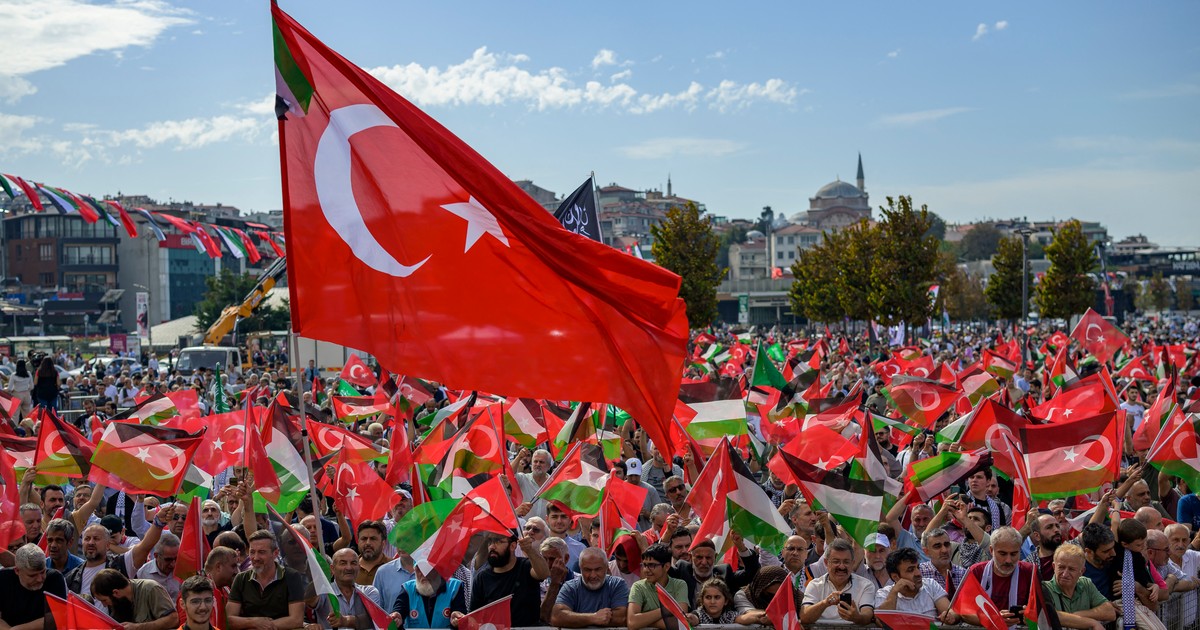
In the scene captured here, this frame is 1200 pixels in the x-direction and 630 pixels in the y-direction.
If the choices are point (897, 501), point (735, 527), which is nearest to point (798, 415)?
point (897, 501)

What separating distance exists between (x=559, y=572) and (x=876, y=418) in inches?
314

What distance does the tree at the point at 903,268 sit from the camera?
1861 inches

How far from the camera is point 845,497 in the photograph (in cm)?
901

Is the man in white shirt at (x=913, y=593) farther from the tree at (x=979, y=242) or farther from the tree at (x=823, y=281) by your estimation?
the tree at (x=979, y=242)

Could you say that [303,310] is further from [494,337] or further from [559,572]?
[559,572]

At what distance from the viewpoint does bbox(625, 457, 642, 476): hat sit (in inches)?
508

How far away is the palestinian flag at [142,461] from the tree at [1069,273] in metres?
46.5

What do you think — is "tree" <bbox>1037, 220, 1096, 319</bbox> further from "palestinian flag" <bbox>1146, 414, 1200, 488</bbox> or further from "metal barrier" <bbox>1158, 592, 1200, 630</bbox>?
"metal barrier" <bbox>1158, 592, 1200, 630</bbox>

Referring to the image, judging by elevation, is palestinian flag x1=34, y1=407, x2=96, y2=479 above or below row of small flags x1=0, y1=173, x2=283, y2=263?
below

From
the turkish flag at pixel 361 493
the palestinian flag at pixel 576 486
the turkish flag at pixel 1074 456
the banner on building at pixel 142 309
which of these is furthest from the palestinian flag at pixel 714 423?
the banner on building at pixel 142 309

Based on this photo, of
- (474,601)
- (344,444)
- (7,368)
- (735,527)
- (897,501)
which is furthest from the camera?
(7,368)

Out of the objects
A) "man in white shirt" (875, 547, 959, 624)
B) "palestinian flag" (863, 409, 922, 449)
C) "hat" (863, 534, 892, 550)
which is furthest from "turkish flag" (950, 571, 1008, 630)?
"palestinian flag" (863, 409, 922, 449)

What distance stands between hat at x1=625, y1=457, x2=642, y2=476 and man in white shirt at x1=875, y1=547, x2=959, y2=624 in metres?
5.42

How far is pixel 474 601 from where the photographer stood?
775 centimetres
